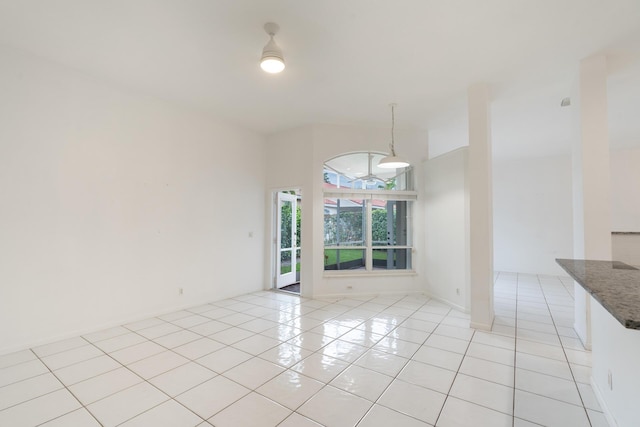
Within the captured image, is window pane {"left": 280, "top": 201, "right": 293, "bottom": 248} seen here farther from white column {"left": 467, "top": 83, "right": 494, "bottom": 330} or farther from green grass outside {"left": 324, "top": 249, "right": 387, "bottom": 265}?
white column {"left": 467, "top": 83, "right": 494, "bottom": 330}

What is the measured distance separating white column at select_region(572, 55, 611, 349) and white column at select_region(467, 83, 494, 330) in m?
0.94

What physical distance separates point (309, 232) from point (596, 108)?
4236 mm

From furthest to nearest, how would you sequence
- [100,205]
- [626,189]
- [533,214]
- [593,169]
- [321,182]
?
[533,214] < [626,189] < [321,182] < [100,205] < [593,169]

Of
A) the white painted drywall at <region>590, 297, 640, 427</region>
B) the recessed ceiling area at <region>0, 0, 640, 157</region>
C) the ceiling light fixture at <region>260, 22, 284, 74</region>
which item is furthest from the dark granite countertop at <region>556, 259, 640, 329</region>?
the ceiling light fixture at <region>260, 22, 284, 74</region>

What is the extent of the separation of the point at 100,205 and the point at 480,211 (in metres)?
5.06

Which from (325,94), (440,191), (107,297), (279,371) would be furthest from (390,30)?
(107,297)

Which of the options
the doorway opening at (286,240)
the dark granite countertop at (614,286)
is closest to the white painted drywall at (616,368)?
the dark granite countertop at (614,286)

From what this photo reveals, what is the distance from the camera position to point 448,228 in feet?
16.0

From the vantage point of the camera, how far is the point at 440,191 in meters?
5.06

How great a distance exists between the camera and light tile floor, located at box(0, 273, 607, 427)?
6.80ft

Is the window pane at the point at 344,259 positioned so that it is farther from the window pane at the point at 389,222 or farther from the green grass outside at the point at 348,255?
the window pane at the point at 389,222

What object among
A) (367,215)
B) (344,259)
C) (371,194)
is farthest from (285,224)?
(371,194)

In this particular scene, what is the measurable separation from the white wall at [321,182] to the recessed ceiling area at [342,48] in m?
0.76

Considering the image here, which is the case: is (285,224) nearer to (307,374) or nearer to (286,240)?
(286,240)
